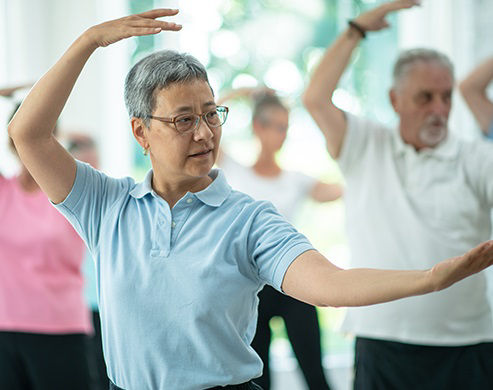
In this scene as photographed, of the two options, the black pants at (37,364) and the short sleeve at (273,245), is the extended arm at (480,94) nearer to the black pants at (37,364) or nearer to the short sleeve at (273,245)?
the short sleeve at (273,245)

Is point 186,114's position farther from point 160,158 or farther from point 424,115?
point 424,115

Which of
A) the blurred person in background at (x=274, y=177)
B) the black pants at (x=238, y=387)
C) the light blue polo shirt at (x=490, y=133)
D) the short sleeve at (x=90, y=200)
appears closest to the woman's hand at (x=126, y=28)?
the short sleeve at (x=90, y=200)

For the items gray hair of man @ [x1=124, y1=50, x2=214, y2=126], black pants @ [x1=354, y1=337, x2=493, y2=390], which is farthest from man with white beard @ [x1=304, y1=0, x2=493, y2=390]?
gray hair of man @ [x1=124, y1=50, x2=214, y2=126]

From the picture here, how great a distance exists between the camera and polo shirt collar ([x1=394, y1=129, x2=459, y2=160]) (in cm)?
240

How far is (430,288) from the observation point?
1240mm

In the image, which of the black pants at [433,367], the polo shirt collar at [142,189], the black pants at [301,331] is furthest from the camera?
the black pants at [301,331]

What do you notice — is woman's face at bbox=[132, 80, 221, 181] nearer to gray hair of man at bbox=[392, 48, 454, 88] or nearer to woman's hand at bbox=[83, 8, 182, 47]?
woman's hand at bbox=[83, 8, 182, 47]

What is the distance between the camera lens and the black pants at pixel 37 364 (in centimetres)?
270

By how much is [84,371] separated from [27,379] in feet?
0.70

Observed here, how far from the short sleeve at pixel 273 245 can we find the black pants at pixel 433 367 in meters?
0.95

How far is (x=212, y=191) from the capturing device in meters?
1.65

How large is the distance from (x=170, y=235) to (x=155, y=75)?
352 mm

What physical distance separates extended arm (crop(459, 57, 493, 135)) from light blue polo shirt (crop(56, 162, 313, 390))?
5.43ft

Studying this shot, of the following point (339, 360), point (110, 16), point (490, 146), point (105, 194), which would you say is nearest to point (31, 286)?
point (105, 194)
